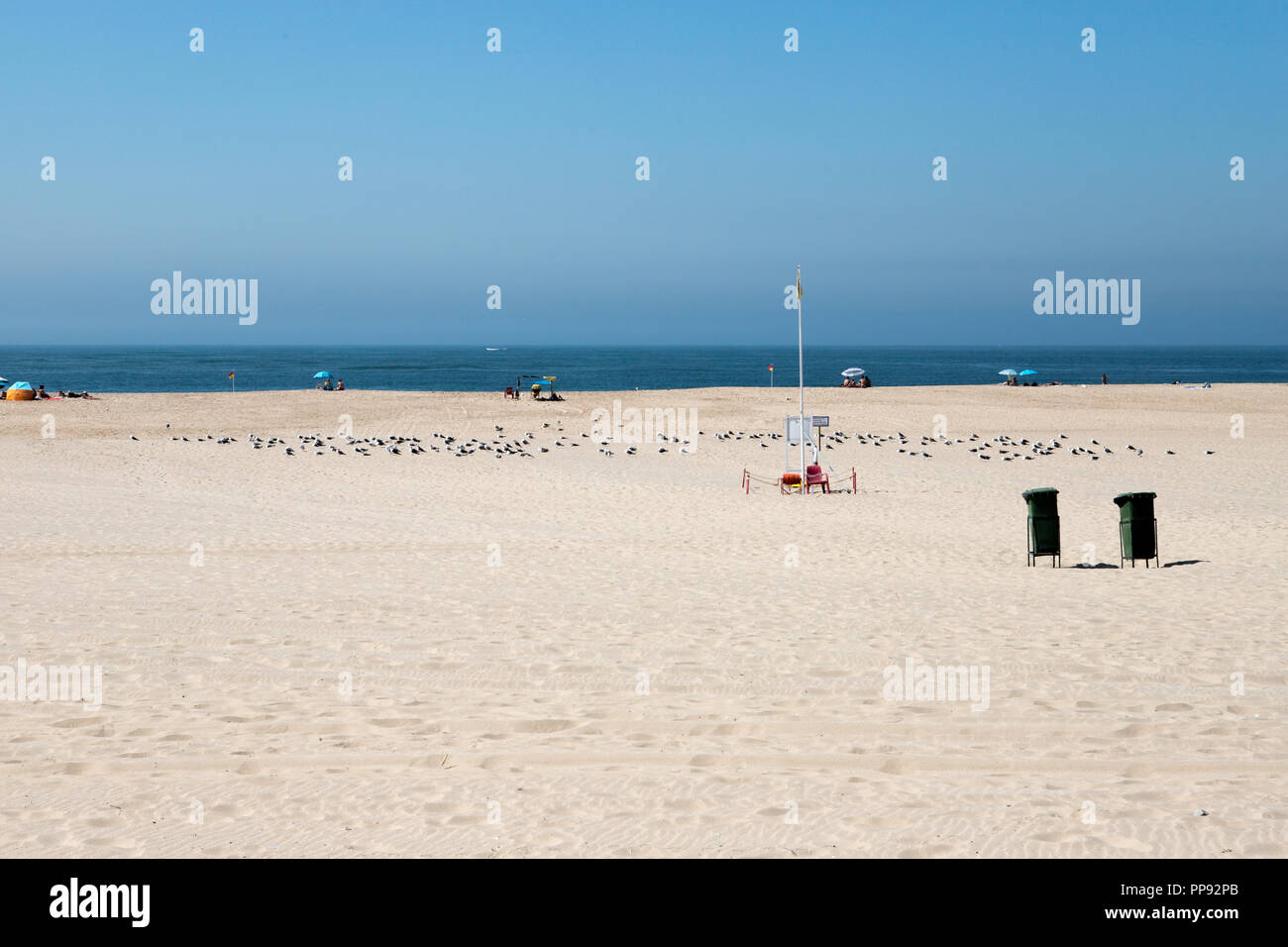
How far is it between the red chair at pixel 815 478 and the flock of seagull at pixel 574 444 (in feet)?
26.0

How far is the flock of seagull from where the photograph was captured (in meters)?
30.3

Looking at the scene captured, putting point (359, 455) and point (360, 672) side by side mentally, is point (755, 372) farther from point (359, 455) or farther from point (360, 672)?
point (360, 672)

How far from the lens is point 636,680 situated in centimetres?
754

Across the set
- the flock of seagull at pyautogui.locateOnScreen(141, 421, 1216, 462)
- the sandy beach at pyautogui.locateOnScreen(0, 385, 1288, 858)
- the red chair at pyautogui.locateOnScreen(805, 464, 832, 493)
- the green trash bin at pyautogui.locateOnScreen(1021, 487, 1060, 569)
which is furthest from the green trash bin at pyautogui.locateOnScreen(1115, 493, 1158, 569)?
the flock of seagull at pyautogui.locateOnScreen(141, 421, 1216, 462)

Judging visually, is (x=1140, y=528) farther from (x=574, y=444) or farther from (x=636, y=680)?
(x=574, y=444)

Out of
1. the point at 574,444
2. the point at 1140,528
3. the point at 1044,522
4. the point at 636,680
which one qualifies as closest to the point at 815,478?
the point at 1044,522

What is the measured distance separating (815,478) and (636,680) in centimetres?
1557

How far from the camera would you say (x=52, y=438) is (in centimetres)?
3319

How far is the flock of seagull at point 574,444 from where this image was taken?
30.3 m

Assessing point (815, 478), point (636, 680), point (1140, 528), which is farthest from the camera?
point (815, 478)

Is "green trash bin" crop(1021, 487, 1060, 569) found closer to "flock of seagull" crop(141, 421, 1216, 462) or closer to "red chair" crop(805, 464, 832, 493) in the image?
"red chair" crop(805, 464, 832, 493)

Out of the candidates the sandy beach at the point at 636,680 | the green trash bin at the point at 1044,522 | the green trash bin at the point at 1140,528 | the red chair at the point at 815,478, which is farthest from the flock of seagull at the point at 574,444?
the green trash bin at the point at 1044,522

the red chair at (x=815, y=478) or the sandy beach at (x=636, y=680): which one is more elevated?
the red chair at (x=815, y=478)

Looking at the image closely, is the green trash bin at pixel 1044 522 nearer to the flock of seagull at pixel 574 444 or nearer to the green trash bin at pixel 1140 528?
the green trash bin at pixel 1140 528
